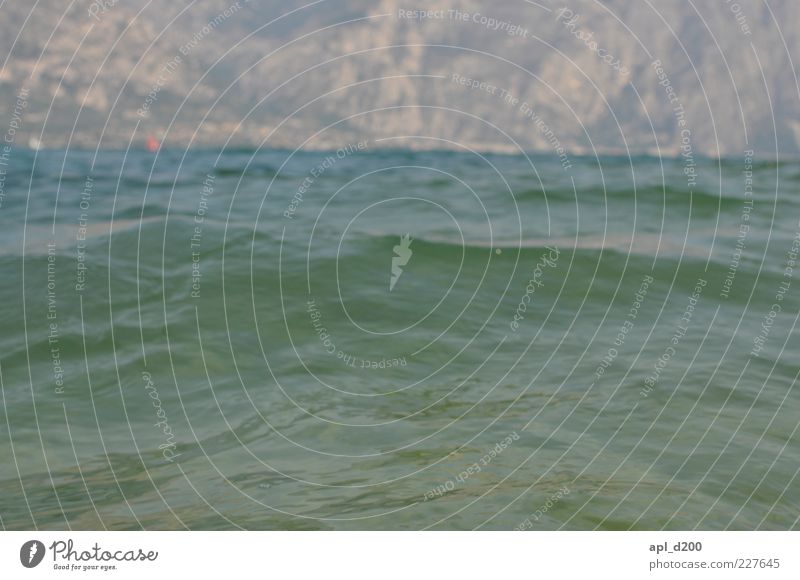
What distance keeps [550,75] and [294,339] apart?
162067 millimetres

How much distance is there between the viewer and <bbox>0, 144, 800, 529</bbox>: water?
227 inches

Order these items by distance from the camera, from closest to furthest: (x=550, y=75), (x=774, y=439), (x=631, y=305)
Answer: (x=774, y=439) → (x=631, y=305) → (x=550, y=75)

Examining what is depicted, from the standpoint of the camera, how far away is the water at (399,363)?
5.76 metres

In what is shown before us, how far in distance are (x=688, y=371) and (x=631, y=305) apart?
2.07m

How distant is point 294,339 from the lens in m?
8.69

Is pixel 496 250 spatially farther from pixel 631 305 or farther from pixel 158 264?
pixel 158 264

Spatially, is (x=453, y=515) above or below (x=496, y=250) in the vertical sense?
below

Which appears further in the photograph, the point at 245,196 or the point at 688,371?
the point at 245,196

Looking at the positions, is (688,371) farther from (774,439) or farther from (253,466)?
(253,466)

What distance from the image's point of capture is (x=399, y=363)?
811 cm
